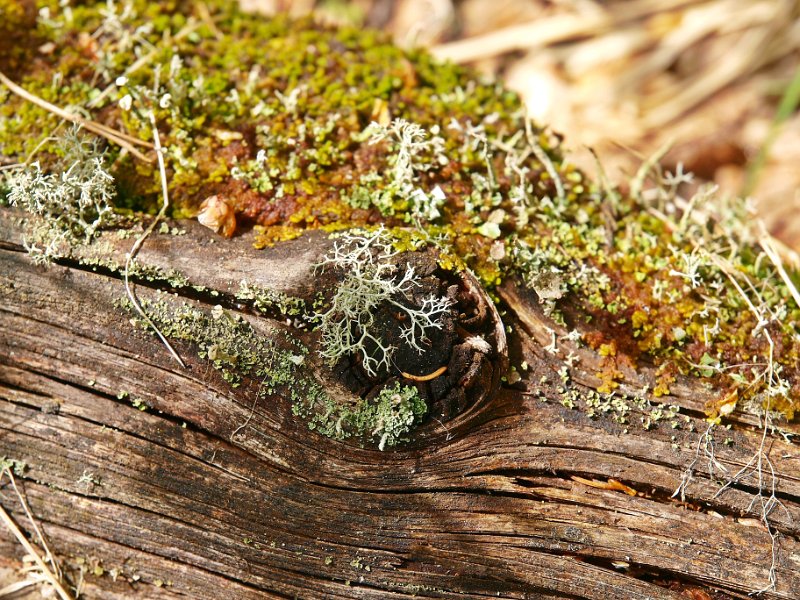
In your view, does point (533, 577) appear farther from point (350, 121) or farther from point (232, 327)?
point (350, 121)

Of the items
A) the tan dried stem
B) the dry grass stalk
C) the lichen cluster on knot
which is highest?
the tan dried stem

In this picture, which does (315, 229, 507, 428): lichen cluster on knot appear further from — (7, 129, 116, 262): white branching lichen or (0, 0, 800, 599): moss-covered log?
(7, 129, 116, 262): white branching lichen

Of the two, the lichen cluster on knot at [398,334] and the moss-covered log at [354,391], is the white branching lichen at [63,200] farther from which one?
Result: the lichen cluster on knot at [398,334]

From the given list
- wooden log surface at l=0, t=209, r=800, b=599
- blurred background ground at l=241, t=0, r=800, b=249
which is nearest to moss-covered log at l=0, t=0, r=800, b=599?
wooden log surface at l=0, t=209, r=800, b=599

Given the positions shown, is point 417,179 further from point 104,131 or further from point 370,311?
point 104,131

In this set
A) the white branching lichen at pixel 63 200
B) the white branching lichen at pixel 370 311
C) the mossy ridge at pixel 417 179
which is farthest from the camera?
the mossy ridge at pixel 417 179

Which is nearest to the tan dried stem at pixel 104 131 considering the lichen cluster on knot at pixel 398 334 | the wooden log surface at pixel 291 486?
the wooden log surface at pixel 291 486

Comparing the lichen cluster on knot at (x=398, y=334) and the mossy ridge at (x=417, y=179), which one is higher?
the mossy ridge at (x=417, y=179)
